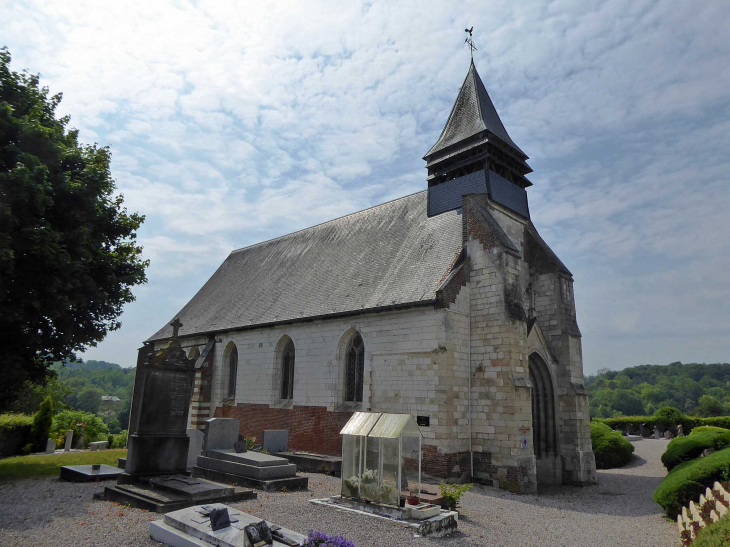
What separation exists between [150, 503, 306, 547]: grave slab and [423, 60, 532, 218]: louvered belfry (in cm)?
1309

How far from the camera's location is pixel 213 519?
6.66 metres

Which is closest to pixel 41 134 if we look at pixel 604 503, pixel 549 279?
pixel 549 279

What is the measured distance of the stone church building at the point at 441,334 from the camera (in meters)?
13.9

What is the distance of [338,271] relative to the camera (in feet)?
64.4

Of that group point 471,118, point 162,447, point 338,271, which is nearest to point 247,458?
point 162,447

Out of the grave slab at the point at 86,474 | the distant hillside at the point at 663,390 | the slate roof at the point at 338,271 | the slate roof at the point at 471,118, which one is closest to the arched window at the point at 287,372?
the slate roof at the point at 338,271

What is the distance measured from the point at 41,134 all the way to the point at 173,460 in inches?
340

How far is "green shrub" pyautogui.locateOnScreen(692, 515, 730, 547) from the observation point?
18.6ft

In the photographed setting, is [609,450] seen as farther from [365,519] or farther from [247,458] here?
[247,458]

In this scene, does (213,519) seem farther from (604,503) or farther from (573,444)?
(573,444)

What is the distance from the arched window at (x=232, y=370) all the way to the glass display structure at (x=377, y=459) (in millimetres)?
12789

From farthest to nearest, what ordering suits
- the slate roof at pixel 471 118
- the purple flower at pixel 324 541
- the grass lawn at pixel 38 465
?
1. the slate roof at pixel 471 118
2. the grass lawn at pixel 38 465
3. the purple flower at pixel 324 541

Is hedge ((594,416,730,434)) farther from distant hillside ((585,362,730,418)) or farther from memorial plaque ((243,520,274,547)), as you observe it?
distant hillside ((585,362,730,418))

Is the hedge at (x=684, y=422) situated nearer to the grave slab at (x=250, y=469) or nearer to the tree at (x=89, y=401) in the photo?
the grave slab at (x=250, y=469)
